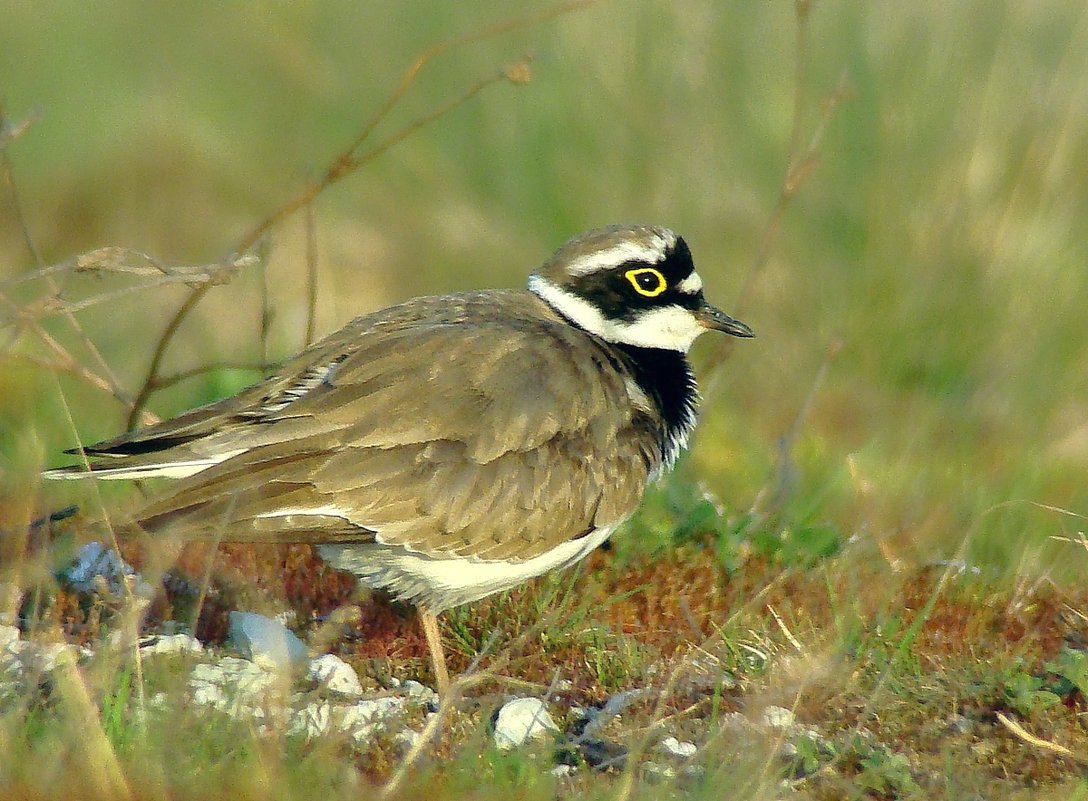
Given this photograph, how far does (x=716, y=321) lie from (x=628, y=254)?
1.39 ft

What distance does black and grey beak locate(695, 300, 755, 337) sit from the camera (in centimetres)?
553

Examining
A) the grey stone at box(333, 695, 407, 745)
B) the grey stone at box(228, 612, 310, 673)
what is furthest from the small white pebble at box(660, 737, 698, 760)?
the grey stone at box(228, 612, 310, 673)

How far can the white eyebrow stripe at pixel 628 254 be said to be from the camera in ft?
17.7

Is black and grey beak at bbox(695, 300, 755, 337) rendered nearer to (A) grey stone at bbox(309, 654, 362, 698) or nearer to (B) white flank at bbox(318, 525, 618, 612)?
(B) white flank at bbox(318, 525, 618, 612)

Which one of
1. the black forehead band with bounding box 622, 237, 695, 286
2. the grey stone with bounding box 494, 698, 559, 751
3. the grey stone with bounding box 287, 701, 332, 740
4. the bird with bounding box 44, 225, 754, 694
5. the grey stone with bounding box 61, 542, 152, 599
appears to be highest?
the black forehead band with bounding box 622, 237, 695, 286

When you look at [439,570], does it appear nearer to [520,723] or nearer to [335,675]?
[335,675]

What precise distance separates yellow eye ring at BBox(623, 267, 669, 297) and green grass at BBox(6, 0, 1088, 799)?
74 cm

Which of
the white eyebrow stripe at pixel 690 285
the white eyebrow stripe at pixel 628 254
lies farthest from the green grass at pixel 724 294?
the white eyebrow stripe at pixel 628 254

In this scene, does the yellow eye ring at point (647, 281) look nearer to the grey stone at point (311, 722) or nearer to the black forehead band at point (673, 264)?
the black forehead band at point (673, 264)

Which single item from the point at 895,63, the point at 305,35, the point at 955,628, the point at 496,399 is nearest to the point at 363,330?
the point at 496,399

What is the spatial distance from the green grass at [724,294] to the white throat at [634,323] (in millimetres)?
570

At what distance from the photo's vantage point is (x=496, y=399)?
15.2 ft

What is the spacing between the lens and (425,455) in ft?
14.8

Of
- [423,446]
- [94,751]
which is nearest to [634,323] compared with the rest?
[423,446]
